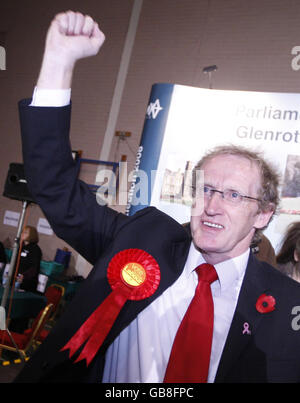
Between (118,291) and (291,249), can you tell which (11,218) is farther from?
(118,291)

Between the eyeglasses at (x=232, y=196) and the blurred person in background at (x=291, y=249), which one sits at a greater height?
the eyeglasses at (x=232, y=196)

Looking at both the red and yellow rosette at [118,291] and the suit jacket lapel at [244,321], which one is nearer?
the red and yellow rosette at [118,291]

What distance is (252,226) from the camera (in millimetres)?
1478

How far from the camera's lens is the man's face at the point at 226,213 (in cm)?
132

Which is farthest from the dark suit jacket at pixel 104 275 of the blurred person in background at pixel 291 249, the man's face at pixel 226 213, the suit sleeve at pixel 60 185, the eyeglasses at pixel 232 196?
the blurred person in background at pixel 291 249

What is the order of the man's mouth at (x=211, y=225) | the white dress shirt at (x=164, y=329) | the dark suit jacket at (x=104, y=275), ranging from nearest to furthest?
1. the dark suit jacket at (x=104, y=275)
2. the white dress shirt at (x=164, y=329)
3. the man's mouth at (x=211, y=225)

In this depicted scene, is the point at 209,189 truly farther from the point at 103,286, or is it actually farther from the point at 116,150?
the point at 116,150

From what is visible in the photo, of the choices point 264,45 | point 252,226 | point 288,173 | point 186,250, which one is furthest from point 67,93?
point 264,45

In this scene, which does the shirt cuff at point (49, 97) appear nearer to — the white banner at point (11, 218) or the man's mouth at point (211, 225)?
the man's mouth at point (211, 225)

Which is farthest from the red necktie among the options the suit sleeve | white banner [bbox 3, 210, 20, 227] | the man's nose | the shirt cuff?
white banner [bbox 3, 210, 20, 227]

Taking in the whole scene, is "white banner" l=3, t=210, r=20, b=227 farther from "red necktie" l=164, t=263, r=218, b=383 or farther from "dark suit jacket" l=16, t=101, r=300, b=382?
"red necktie" l=164, t=263, r=218, b=383

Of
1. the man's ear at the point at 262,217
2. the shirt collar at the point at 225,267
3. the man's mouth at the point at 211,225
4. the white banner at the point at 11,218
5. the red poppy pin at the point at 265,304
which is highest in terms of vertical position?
the man's ear at the point at 262,217

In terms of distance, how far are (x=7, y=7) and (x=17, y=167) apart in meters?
5.29

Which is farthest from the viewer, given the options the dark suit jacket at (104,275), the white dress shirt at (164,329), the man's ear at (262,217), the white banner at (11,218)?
the white banner at (11,218)
